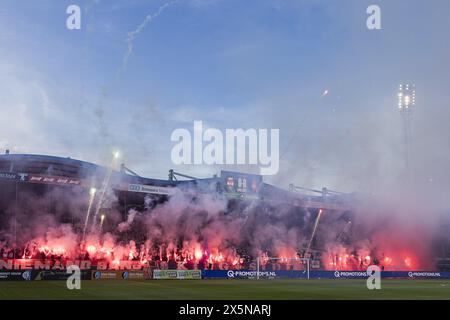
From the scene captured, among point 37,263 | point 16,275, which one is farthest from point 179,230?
point 16,275

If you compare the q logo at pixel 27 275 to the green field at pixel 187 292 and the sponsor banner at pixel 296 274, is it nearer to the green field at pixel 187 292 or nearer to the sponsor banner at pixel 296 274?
the green field at pixel 187 292

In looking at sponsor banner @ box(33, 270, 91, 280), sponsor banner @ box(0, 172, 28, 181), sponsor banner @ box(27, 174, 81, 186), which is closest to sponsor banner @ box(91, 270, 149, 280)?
sponsor banner @ box(33, 270, 91, 280)

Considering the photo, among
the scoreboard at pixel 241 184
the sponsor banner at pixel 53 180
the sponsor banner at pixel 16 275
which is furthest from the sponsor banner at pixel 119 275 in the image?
the scoreboard at pixel 241 184

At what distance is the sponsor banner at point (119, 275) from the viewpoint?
5306 centimetres

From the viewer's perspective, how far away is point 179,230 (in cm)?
8231

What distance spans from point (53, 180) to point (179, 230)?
75.8 ft

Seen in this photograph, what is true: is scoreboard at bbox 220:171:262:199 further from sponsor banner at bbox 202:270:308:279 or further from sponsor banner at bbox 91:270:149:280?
sponsor banner at bbox 91:270:149:280

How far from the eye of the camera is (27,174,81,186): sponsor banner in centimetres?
6769

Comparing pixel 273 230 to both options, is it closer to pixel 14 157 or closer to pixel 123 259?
pixel 123 259

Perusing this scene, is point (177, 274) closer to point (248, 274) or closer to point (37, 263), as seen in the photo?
point (248, 274)

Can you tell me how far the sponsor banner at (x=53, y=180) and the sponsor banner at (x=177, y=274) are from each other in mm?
21506

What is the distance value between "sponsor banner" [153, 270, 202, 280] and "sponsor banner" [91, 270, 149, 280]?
140cm
